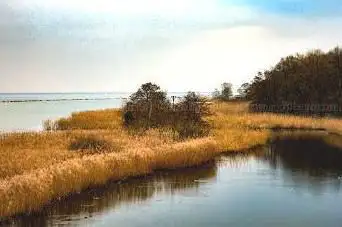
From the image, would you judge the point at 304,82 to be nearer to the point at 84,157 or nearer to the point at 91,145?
the point at 91,145

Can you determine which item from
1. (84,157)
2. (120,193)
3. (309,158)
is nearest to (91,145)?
(84,157)

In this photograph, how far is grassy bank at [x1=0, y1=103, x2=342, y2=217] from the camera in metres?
18.2

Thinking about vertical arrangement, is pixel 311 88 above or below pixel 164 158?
above

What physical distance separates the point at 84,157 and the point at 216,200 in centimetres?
672

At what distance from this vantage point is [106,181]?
901 inches

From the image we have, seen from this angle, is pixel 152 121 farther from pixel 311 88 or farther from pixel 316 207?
pixel 311 88

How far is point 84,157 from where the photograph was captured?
950 inches

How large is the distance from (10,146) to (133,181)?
10702mm

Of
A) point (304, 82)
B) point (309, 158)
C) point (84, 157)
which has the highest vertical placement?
point (304, 82)

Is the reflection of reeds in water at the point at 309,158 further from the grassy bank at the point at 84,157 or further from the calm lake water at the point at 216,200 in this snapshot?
the grassy bank at the point at 84,157

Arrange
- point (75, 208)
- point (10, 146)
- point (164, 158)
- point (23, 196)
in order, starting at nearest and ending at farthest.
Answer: point (23, 196), point (75, 208), point (164, 158), point (10, 146)

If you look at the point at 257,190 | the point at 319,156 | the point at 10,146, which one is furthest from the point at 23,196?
the point at 319,156

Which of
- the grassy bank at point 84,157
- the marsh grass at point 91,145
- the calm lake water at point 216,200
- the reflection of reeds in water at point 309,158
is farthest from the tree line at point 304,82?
the marsh grass at point 91,145

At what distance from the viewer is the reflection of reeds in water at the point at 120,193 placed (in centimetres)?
1767
